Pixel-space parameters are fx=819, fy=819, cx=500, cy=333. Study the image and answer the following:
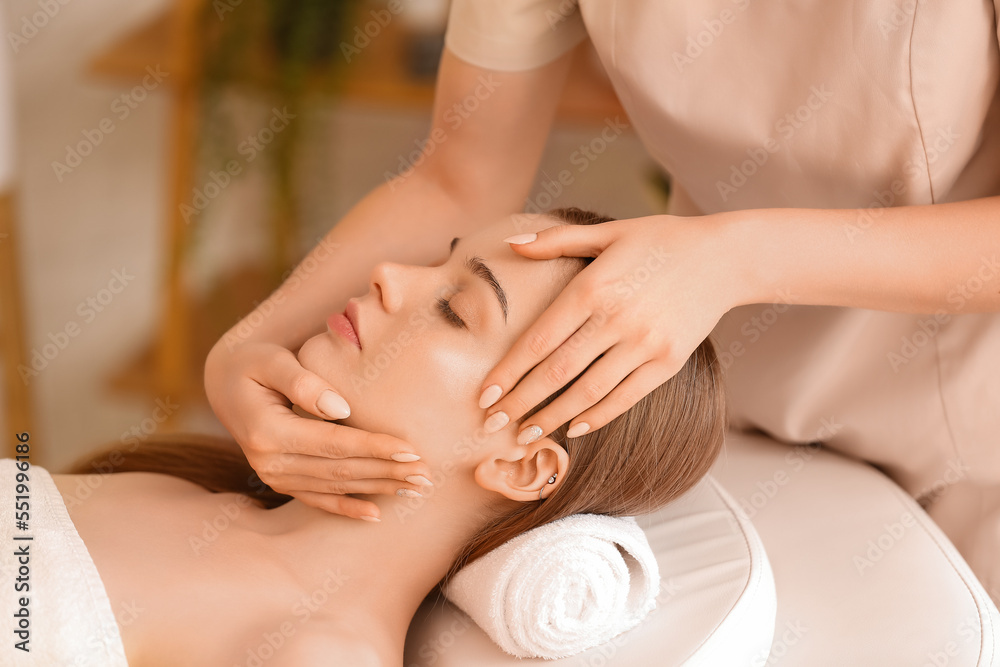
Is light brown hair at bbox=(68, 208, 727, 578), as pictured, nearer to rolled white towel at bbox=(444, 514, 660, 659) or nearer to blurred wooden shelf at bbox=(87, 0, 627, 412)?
rolled white towel at bbox=(444, 514, 660, 659)

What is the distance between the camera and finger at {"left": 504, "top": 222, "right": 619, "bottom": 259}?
3.23 feet

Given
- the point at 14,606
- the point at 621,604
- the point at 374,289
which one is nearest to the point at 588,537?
the point at 621,604

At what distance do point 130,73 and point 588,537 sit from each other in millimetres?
2035

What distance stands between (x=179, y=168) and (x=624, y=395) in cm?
190

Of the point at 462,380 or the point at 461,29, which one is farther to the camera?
the point at 461,29

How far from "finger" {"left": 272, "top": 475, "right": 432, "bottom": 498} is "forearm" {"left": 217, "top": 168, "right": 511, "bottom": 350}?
0.30m

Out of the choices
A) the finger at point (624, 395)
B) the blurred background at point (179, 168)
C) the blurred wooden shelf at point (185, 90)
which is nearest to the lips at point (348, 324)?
the finger at point (624, 395)

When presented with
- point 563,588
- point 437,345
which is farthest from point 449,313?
point 563,588

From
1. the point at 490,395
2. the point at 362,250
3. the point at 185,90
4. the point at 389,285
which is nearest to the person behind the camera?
the point at 490,395

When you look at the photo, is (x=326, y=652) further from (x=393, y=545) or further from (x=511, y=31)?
(x=511, y=31)

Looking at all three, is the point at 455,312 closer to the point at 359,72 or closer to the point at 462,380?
the point at 462,380

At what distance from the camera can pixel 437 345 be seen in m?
1.06

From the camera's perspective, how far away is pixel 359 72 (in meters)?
2.43

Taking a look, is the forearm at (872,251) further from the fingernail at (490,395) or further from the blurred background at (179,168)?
the blurred background at (179,168)
